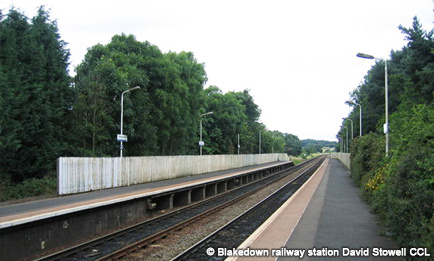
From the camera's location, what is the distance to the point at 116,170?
2053 cm

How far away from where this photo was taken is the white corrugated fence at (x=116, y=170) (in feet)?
54.3

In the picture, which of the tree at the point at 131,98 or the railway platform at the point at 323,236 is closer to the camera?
the railway platform at the point at 323,236

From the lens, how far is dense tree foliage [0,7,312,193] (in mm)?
17688

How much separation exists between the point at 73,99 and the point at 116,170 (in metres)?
5.16

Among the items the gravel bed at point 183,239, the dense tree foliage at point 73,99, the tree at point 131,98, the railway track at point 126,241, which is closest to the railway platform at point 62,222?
the railway track at point 126,241

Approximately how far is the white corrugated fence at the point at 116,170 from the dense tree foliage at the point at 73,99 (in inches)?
65.4

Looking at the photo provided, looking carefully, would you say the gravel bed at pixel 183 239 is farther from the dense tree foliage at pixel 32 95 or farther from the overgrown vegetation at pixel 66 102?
the dense tree foliage at pixel 32 95

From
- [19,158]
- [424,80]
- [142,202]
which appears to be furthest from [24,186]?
[424,80]

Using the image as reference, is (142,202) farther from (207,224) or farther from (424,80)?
(424,80)

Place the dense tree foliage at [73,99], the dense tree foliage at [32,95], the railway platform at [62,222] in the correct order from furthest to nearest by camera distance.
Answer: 1. the dense tree foliage at [73,99]
2. the dense tree foliage at [32,95]
3. the railway platform at [62,222]

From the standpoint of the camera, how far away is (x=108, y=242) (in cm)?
1025

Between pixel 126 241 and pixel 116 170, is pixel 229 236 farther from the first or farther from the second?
pixel 116 170
